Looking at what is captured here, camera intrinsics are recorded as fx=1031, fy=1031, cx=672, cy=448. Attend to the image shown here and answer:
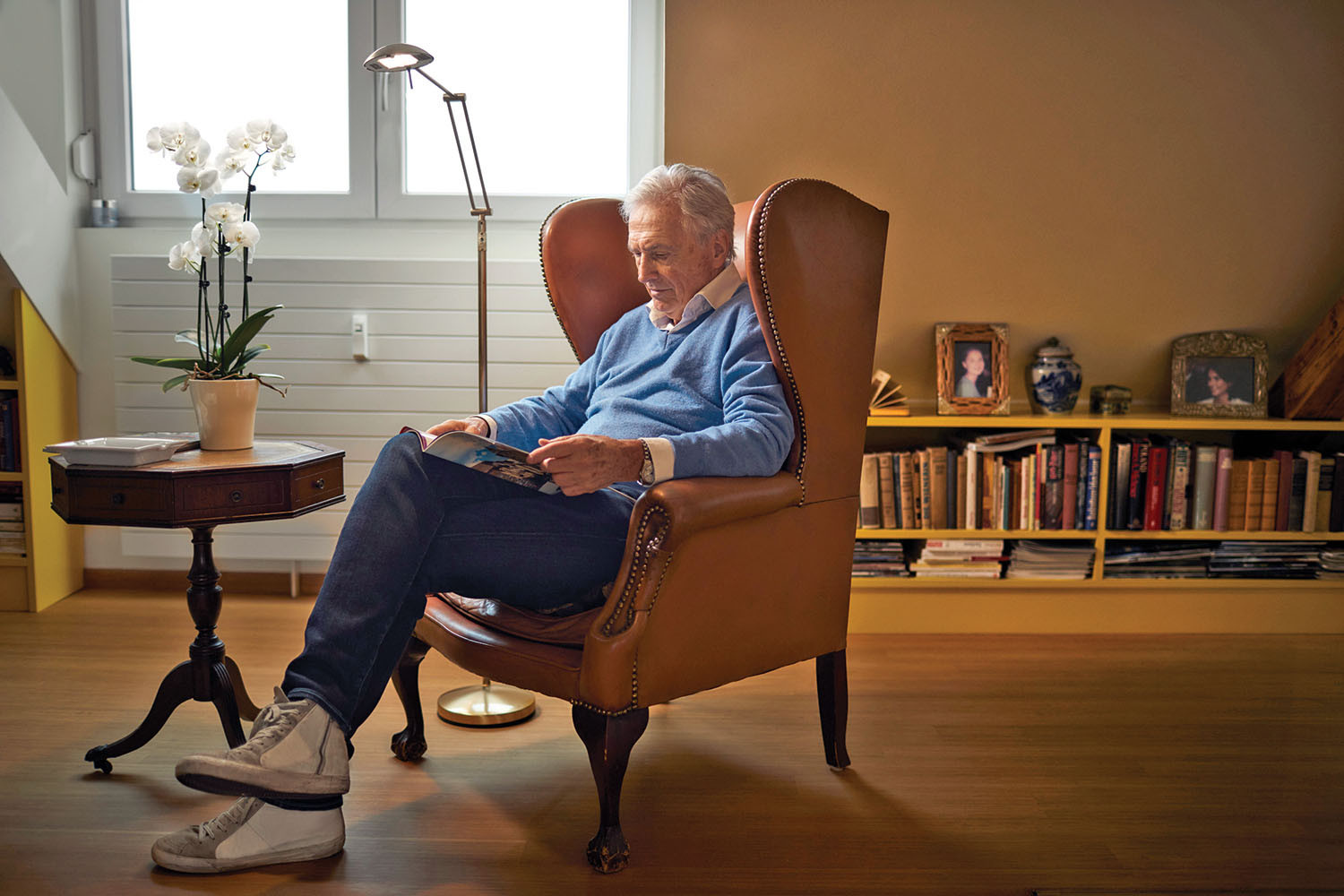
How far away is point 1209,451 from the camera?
2885 mm

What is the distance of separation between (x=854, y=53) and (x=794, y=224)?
4.66ft

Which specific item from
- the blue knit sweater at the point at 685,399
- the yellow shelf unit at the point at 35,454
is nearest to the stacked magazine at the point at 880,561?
the blue knit sweater at the point at 685,399

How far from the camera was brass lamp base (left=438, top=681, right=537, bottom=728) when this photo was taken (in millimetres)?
2172

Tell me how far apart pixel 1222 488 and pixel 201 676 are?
262cm

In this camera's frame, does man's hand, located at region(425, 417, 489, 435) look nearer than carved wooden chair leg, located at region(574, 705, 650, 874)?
No

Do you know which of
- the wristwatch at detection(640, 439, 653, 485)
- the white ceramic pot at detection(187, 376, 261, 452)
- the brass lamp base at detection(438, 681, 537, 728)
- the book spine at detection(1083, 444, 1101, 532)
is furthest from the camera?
the book spine at detection(1083, 444, 1101, 532)

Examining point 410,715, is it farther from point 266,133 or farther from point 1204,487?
point 1204,487

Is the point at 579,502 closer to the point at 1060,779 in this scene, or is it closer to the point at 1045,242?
the point at 1060,779

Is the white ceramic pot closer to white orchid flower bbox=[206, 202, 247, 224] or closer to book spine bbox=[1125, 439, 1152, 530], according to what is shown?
white orchid flower bbox=[206, 202, 247, 224]

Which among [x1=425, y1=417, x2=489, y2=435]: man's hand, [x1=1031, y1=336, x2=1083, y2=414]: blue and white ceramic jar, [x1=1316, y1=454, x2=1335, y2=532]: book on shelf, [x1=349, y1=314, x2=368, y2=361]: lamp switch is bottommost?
[x1=1316, y1=454, x2=1335, y2=532]: book on shelf

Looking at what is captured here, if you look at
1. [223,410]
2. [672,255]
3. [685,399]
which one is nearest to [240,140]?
[223,410]

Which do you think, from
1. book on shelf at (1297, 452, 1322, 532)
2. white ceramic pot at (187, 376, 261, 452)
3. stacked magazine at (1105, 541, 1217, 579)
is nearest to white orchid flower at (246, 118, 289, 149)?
white ceramic pot at (187, 376, 261, 452)

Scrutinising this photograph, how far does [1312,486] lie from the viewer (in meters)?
2.88

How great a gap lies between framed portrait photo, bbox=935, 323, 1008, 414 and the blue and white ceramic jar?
112 mm
